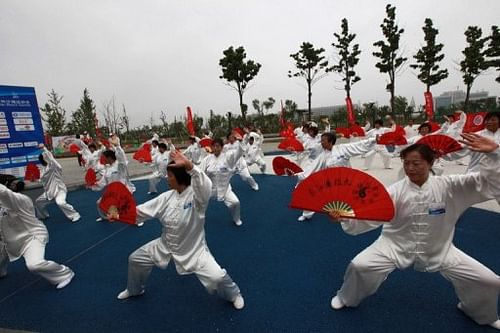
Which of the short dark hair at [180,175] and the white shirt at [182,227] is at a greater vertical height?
the short dark hair at [180,175]

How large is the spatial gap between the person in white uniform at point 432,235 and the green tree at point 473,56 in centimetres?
2286

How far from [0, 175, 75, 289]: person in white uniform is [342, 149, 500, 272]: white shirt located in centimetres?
370

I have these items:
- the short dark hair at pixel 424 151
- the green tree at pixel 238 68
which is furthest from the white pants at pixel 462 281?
the green tree at pixel 238 68

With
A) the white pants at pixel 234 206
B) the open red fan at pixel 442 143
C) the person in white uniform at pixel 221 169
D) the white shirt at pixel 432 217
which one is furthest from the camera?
the person in white uniform at pixel 221 169

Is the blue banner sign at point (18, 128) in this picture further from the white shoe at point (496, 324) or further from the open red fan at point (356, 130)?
the open red fan at point (356, 130)

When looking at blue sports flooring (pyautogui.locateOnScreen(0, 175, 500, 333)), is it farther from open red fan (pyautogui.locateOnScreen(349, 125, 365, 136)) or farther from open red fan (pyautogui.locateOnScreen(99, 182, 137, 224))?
open red fan (pyautogui.locateOnScreen(349, 125, 365, 136))

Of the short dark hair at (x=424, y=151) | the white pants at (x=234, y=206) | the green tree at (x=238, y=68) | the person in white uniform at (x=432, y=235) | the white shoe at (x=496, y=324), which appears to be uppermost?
the green tree at (x=238, y=68)

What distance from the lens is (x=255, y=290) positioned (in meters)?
2.85

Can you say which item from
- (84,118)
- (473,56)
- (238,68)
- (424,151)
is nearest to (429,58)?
(473,56)

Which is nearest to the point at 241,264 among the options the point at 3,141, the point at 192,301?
the point at 192,301

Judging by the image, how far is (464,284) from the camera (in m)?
2.04

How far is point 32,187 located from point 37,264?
8365 mm

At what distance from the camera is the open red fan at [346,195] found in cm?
204

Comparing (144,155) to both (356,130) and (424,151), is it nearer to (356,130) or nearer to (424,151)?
(356,130)
